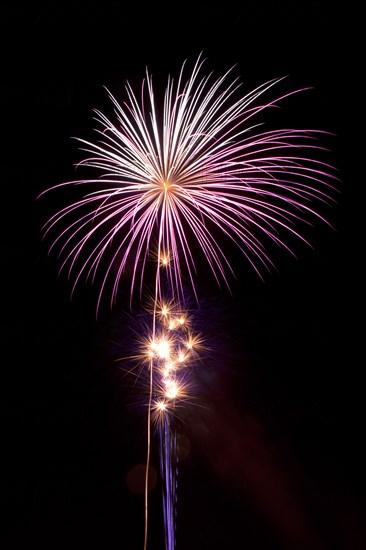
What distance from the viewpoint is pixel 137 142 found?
16.0 ft

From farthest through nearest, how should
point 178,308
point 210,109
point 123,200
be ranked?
1. point 178,308
2. point 123,200
3. point 210,109

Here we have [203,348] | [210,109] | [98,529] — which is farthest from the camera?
[98,529]

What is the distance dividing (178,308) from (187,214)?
180cm

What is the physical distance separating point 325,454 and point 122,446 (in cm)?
526

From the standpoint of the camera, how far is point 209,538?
968 cm

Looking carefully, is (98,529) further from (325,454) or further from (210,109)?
(210,109)

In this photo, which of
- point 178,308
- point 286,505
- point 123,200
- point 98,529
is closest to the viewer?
point 123,200

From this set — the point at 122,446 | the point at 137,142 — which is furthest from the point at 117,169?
the point at 122,446

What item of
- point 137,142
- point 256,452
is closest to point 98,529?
point 256,452

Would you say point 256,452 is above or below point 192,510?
above

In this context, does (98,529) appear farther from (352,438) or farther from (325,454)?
(352,438)

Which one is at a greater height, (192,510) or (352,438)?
(352,438)

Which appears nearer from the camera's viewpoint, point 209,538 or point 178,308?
point 178,308

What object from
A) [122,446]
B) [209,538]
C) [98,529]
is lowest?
[209,538]
